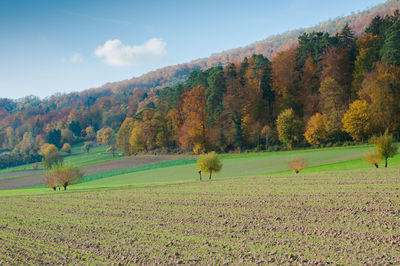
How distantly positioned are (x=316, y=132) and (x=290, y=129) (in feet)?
18.3

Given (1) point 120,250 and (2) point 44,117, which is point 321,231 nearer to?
(1) point 120,250

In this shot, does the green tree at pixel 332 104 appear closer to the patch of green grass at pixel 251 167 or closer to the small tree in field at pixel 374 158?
the patch of green grass at pixel 251 167

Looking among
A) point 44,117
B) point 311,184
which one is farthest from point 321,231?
point 44,117

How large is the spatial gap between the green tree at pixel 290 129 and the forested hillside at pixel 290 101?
20cm

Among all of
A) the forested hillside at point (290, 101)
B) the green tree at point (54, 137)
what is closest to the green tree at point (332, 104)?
the forested hillside at point (290, 101)

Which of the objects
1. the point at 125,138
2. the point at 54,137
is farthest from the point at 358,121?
the point at 54,137

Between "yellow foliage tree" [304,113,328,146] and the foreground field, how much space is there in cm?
3890

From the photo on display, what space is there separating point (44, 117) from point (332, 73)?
14990 cm

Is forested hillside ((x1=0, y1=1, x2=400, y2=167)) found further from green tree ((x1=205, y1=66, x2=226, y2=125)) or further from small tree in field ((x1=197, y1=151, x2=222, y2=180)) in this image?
small tree in field ((x1=197, y1=151, x2=222, y2=180))

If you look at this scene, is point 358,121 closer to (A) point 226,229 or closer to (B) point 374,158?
(B) point 374,158

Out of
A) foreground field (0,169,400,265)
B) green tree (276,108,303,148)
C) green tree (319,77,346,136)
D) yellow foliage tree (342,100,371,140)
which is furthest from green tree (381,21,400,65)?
foreground field (0,169,400,265)

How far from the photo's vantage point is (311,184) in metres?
25.9

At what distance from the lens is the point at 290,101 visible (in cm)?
7488

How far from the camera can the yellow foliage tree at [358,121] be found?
57.5 metres
